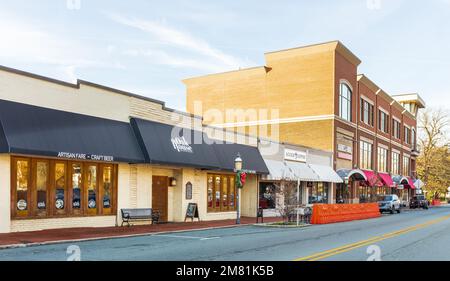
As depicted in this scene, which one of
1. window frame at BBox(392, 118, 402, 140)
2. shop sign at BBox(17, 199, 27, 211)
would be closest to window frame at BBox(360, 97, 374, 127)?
window frame at BBox(392, 118, 402, 140)

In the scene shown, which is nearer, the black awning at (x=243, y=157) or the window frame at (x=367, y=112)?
the black awning at (x=243, y=157)

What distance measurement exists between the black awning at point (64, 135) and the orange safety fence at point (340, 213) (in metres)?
10.4

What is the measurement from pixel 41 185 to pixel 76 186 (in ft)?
5.24

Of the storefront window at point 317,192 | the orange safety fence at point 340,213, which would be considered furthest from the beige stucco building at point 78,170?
the storefront window at point 317,192

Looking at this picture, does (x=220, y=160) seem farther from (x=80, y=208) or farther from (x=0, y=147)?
(x=0, y=147)

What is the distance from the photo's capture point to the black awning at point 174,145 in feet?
68.9

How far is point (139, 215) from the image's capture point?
20875 millimetres

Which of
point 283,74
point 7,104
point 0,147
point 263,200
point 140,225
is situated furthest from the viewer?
point 283,74

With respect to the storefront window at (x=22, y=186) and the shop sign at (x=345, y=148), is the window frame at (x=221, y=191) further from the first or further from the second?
the shop sign at (x=345, y=148)

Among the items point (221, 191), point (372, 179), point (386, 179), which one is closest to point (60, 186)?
point (221, 191)

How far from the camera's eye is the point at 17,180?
55.0 feet

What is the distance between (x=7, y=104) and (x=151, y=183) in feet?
26.6

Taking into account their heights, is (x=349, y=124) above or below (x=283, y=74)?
below

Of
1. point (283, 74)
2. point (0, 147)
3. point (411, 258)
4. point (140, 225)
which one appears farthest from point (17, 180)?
point (283, 74)
